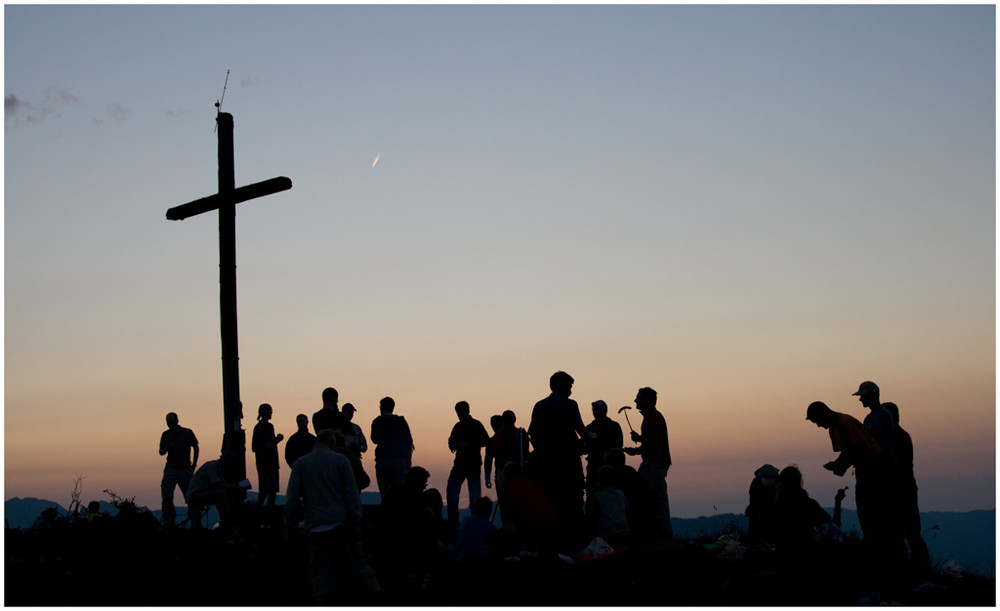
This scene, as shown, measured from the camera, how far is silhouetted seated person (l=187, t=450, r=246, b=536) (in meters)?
14.7

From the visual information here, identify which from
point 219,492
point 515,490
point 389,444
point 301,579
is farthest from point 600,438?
point 219,492

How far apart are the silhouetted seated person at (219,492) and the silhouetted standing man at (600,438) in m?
4.79

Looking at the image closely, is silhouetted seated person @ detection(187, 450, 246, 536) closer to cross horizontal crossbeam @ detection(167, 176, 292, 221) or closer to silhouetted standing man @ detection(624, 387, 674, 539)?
cross horizontal crossbeam @ detection(167, 176, 292, 221)

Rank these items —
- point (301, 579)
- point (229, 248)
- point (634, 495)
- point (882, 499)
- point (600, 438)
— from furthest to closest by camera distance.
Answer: point (229, 248) → point (600, 438) → point (634, 495) → point (301, 579) → point (882, 499)

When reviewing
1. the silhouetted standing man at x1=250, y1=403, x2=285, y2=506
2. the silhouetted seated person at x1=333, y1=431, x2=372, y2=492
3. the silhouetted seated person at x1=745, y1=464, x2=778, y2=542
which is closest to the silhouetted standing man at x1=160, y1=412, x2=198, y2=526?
the silhouetted standing man at x1=250, y1=403, x2=285, y2=506

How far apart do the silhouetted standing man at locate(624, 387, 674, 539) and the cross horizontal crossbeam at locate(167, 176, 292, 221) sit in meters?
6.04

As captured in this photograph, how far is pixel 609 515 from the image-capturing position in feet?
44.7

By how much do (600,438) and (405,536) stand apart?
12.2 ft

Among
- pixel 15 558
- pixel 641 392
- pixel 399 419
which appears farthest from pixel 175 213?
pixel 641 392

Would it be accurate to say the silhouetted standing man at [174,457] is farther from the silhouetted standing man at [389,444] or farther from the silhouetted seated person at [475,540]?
the silhouetted seated person at [475,540]

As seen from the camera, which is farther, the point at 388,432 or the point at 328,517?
the point at 388,432

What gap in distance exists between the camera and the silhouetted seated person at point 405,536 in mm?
12578

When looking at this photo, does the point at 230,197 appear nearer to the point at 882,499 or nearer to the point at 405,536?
the point at 405,536

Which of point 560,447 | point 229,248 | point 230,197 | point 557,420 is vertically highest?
point 230,197
